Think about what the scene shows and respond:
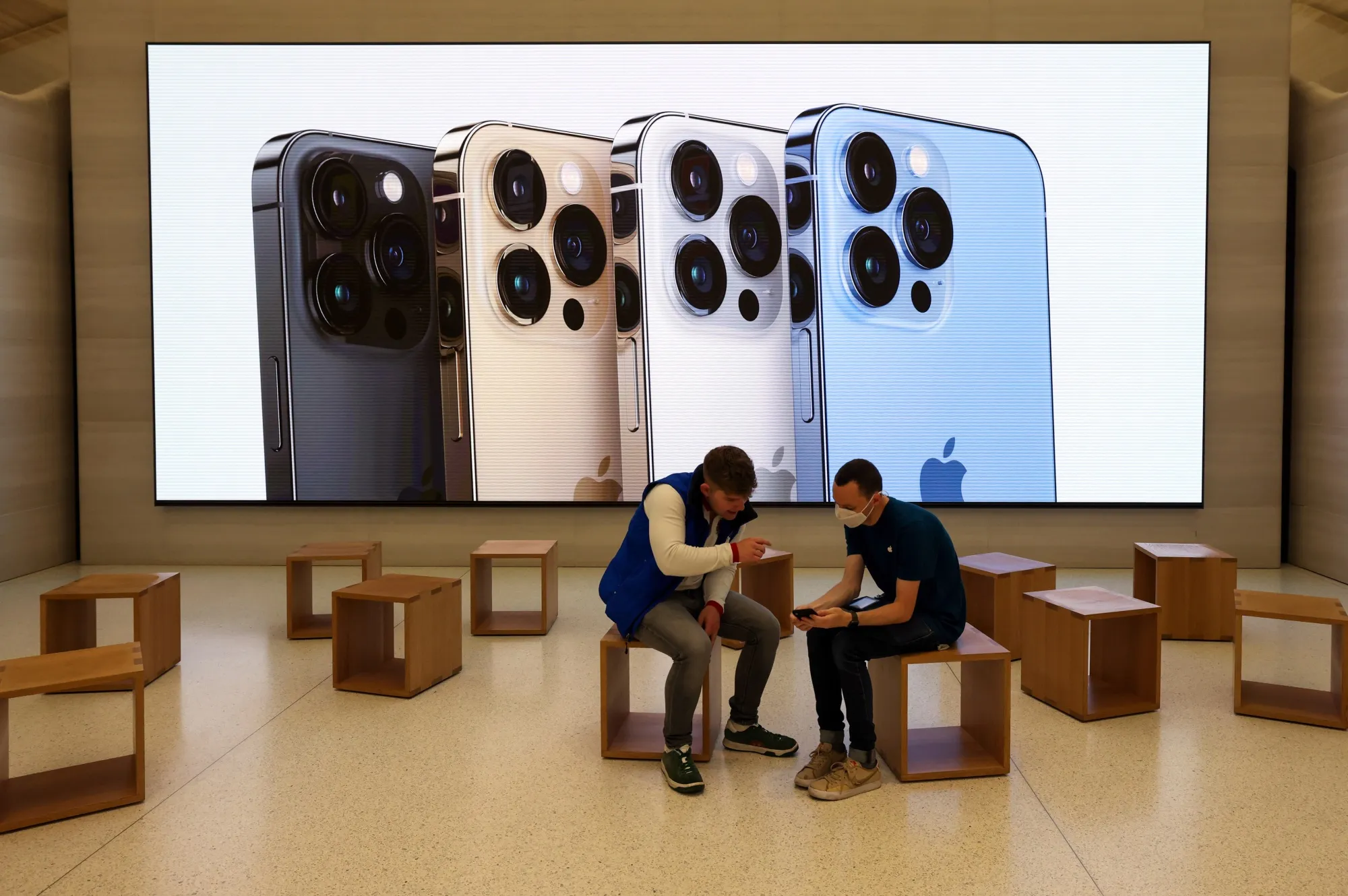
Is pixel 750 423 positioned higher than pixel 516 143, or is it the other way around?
pixel 516 143

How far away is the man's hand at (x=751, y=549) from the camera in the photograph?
2986 mm

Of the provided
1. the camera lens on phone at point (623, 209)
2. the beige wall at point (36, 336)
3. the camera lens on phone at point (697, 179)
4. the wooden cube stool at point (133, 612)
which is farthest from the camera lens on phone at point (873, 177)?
the beige wall at point (36, 336)

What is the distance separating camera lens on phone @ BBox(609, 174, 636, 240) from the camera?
20.8 ft

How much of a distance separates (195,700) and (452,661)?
3.48 feet

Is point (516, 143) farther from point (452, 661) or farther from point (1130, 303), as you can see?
point (1130, 303)

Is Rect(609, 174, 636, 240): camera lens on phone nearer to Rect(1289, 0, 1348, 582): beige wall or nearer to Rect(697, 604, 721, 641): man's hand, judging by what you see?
Rect(697, 604, 721, 641): man's hand

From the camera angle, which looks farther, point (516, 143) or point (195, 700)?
point (516, 143)

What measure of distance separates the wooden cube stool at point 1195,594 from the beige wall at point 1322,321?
201 centimetres

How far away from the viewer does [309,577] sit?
16.6 ft

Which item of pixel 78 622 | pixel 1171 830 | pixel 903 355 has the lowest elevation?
pixel 1171 830

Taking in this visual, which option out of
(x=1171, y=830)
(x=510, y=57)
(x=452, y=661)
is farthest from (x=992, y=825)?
(x=510, y=57)

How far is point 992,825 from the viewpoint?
2.76 meters

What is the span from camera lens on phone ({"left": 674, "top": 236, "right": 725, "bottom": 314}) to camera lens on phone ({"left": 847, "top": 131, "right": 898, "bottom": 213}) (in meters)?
1.04

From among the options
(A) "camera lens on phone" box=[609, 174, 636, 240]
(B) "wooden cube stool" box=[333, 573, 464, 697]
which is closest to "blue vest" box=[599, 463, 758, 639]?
(B) "wooden cube stool" box=[333, 573, 464, 697]
